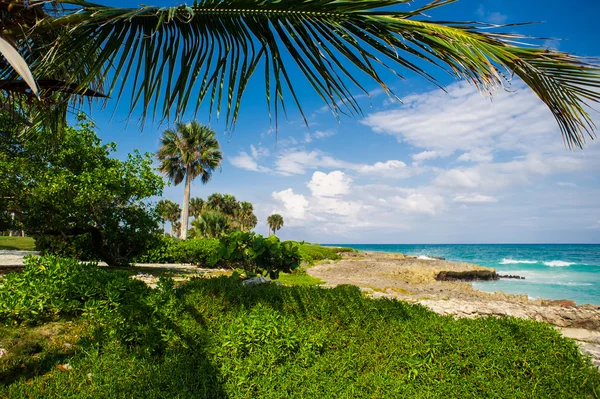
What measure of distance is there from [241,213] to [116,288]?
60219mm

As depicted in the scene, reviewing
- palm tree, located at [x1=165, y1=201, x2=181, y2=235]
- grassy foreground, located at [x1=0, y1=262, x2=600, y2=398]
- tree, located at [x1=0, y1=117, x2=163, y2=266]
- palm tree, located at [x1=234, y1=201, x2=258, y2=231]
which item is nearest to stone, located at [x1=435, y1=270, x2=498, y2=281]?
tree, located at [x1=0, y1=117, x2=163, y2=266]

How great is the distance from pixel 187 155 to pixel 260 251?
2641 cm

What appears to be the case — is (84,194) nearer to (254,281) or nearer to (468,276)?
(254,281)

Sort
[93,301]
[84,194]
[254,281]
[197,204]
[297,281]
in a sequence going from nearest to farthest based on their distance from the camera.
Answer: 1. [93,301]
2. [254,281]
3. [84,194]
4. [297,281]
5. [197,204]

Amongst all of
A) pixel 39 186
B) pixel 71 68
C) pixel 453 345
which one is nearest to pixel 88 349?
pixel 71 68

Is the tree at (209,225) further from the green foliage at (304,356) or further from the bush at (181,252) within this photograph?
the green foliage at (304,356)

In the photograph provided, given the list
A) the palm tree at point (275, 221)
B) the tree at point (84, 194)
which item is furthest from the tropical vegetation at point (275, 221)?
the tree at point (84, 194)

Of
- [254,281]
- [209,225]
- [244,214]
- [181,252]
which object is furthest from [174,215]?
[254,281]

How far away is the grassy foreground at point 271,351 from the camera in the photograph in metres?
3.83

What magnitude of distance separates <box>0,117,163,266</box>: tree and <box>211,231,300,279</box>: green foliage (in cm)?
596

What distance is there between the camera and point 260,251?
→ 7.10m

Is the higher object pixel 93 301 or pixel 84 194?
pixel 84 194

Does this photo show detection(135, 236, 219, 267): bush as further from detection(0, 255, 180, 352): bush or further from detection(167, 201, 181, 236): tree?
detection(167, 201, 181, 236): tree

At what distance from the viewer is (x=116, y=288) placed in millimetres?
5918
